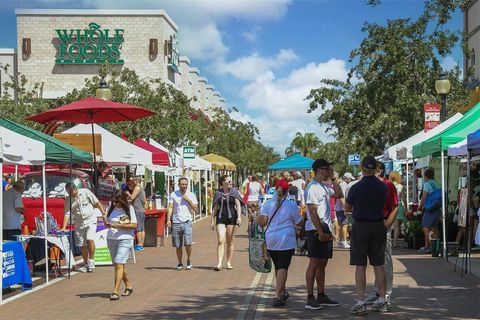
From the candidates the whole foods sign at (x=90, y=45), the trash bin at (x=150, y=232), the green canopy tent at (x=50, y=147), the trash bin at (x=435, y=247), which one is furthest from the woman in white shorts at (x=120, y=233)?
the whole foods sign at (x=90, y=45)

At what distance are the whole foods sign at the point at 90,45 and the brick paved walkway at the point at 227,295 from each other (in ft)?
168

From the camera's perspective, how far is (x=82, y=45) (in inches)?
2584

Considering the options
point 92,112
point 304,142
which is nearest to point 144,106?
point 92,112

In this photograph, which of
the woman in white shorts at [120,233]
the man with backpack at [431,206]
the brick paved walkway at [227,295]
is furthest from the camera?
the man with backpack at [431,206]

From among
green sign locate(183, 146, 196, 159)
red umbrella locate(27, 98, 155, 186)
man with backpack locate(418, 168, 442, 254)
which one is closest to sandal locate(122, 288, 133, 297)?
red umbrella locate(27, 98, 155, 186)

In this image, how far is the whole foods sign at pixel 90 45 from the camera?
214 feet

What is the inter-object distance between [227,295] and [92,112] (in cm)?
679

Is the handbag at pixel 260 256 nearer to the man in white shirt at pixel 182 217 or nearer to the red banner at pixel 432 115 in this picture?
the man in white shirt at pixel 182 217

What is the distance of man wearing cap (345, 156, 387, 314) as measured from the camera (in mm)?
9344

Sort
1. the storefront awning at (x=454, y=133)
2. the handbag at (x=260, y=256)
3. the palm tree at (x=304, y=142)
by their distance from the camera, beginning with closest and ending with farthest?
the handbag at (x=260, y=256), the storefront awning at (x=454, y=133), the palm tree at (x=304, y=142)

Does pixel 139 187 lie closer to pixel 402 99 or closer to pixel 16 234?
pixel 16 234

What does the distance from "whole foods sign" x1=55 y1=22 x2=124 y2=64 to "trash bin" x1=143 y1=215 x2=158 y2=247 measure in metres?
46.1

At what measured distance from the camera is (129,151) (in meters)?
20.4

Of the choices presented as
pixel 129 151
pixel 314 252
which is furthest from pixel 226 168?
pixel 314 252
